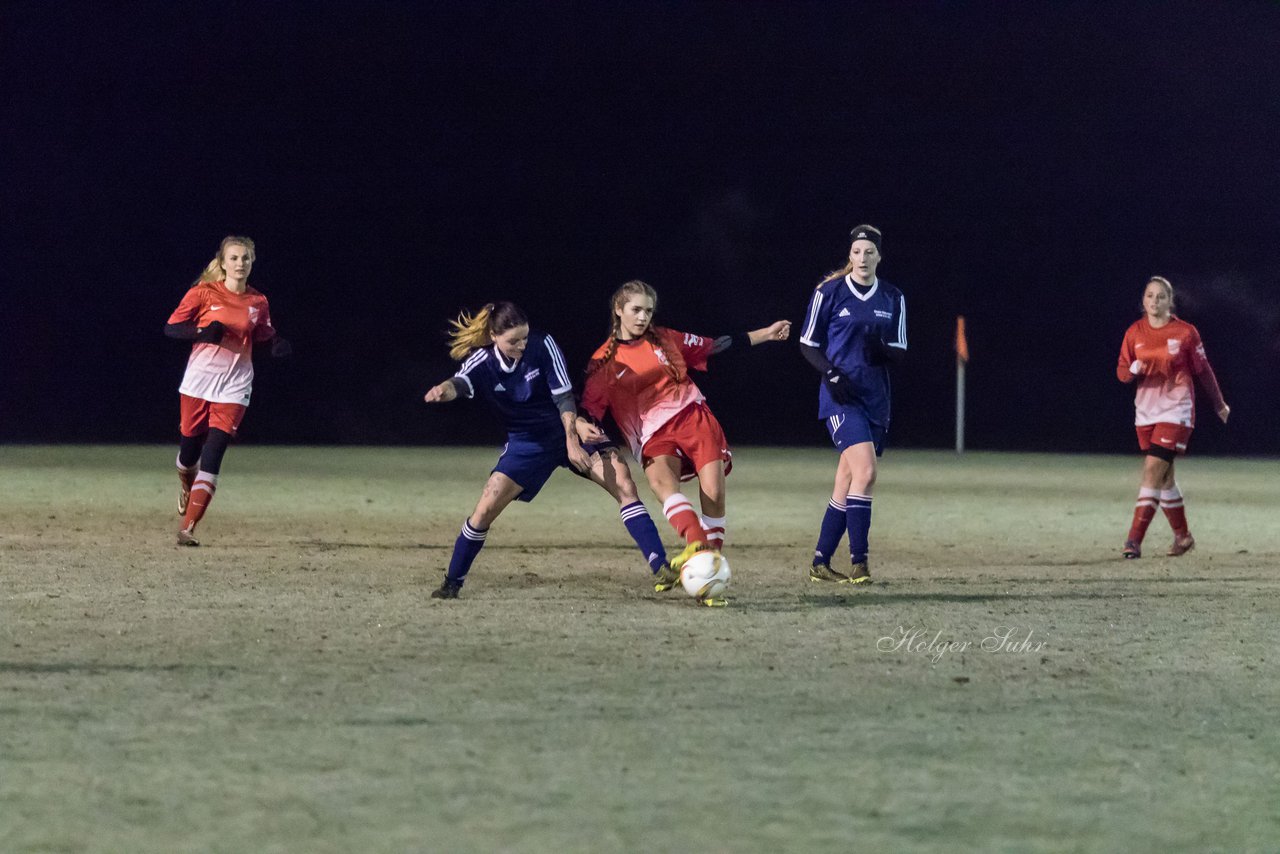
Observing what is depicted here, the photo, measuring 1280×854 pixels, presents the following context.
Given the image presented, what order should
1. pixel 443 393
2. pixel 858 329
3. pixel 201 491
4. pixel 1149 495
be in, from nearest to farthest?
pixel 443 393 < pixel 858 329 < pixel 201 491 < pixel 1149 495

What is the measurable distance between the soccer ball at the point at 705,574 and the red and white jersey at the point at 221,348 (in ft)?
13.8

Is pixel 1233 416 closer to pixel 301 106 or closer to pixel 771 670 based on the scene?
pixel 301 106

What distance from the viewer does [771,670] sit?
5.63 meters

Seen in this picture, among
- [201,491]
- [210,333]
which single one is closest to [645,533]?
[201,491]

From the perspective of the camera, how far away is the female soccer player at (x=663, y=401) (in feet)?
26.5

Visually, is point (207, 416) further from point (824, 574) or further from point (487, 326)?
point (824, 574)

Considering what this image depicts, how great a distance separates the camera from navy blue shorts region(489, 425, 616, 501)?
7621 mm

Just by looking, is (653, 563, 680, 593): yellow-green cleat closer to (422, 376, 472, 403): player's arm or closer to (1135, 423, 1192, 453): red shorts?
(422, 376, 472, 403): player's arm

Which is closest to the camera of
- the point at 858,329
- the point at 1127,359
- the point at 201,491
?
the point at 858,329

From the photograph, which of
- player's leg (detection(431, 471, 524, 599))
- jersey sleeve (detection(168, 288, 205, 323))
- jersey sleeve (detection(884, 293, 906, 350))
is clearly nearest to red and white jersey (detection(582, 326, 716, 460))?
player's leg (detection(431, 471, 524, 599))

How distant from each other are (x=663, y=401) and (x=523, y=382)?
890mm

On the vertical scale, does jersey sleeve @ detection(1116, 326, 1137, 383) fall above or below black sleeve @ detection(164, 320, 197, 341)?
below

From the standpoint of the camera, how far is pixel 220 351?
1035cm

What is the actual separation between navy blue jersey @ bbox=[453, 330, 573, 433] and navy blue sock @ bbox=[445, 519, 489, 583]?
525mm
